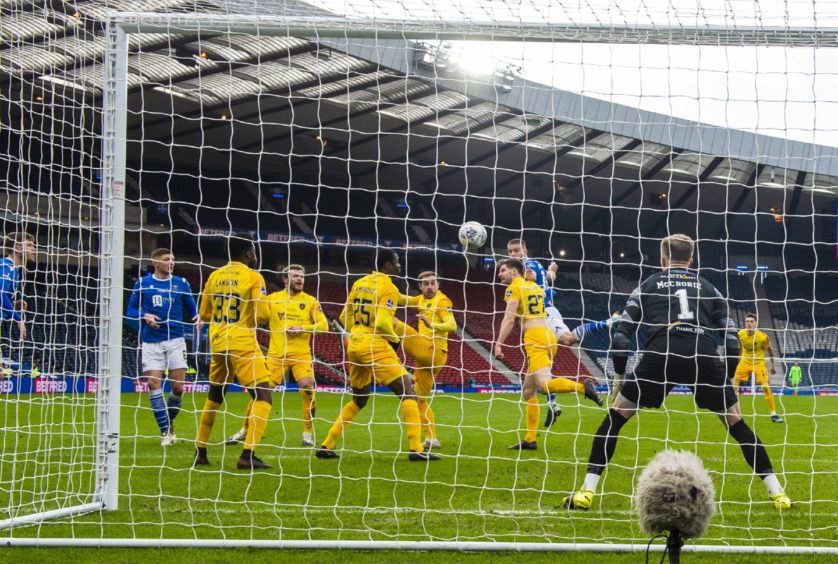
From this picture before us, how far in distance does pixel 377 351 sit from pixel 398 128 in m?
17.7

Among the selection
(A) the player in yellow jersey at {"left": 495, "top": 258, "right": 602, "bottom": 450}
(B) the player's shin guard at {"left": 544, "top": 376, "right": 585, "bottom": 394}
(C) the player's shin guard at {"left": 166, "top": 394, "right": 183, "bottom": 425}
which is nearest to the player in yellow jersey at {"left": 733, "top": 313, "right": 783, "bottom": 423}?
(B) the player's shin guard at {"left": 544, "top": 376, "right": 585, "bottom": 394}

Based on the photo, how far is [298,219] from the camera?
33.6 meters

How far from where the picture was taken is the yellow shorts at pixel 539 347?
9.22 meters

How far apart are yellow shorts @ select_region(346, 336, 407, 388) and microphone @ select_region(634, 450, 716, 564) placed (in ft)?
16.4

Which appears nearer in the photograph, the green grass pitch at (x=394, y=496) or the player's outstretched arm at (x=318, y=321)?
the green grass pitch at (x=394, y=496)

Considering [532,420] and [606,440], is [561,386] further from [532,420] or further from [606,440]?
[606,440]

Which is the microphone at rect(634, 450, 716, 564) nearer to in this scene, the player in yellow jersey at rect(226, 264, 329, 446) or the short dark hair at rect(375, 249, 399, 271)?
the short dark hair at rect(375, 249, 399, 271)

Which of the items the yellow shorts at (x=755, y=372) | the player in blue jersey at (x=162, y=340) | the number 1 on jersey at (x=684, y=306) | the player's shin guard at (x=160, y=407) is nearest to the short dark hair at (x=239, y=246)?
the player in blue jersey at (x=162, y=340)


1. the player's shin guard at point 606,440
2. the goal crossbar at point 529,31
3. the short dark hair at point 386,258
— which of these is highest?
the goal crossbar at point 529,31

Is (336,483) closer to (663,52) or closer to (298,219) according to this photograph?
(663,52)

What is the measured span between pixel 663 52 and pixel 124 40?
12.1 feet

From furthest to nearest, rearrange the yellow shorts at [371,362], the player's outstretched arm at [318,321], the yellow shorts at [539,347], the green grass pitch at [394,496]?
the player's outstretched arm at [318,321]
the yellow shorts at [539,347]
the yellow shorts at [371,362]
the green grass pitch at [394,496]

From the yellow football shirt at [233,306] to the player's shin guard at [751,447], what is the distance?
3833 mm

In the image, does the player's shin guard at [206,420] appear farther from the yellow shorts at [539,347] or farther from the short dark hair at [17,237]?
the yellow shorts at [539,347]
